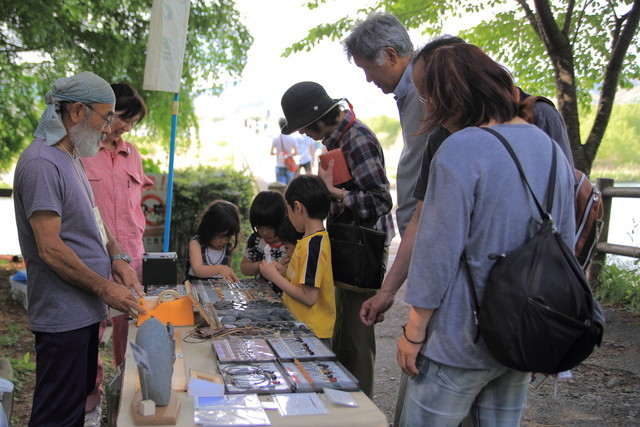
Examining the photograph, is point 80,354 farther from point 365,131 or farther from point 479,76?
point 479,76

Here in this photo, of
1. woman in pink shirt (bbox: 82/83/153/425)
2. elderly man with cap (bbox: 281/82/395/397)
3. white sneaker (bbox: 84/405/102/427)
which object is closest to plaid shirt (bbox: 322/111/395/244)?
elderly man with cap (bbox: 281/82/395/397)

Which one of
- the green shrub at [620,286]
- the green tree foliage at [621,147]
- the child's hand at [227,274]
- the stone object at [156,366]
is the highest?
the green tree foliage at [621,147]

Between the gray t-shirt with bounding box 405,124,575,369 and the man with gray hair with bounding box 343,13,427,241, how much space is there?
0.85m

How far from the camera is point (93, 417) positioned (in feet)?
10.7

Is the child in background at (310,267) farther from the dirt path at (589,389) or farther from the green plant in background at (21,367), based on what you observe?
the green plant in background at (21,367)

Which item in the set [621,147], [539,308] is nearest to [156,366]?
[539,308]

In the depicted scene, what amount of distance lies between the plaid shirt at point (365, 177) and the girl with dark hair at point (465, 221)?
1110mm

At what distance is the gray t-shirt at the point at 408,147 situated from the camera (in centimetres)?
246

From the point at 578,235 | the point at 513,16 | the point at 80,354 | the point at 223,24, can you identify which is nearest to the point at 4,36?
the point at 223,24

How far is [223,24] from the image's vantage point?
634 centimetres

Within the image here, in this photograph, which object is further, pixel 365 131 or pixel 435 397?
pixel 365 131

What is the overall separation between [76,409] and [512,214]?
1.82 meters

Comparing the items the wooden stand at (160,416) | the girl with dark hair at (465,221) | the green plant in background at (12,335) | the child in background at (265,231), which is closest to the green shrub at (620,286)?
the child in background at (265,231)

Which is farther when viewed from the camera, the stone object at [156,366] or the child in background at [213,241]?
the child in background at [213,241]
